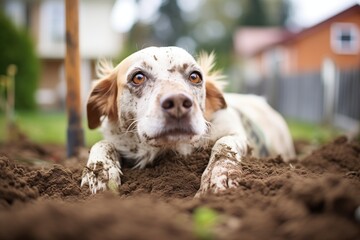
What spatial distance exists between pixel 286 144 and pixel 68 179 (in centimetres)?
292

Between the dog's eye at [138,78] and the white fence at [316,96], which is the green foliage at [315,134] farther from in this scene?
the dog's eye at [138,78]

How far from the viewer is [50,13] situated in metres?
24.2

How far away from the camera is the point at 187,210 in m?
2.06

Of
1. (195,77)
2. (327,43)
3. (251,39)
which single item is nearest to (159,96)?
(195,77)

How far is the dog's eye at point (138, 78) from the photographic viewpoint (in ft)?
11.0

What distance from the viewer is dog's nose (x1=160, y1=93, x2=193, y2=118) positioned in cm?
284

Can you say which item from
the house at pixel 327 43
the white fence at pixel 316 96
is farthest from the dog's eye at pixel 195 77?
the house at pixel 327 43

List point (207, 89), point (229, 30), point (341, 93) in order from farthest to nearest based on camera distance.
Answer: point (229, 30) < point (341, 93) < point (207, 89)

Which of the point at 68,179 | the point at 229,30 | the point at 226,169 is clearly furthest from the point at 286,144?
the point at 229,30

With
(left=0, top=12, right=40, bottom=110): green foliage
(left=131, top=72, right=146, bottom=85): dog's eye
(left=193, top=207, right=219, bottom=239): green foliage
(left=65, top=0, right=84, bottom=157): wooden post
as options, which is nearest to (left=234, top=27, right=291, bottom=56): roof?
(left=0, top=12, right=40, bottom=110): green foliage

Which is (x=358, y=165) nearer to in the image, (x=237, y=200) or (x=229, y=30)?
(x=237, y=200)

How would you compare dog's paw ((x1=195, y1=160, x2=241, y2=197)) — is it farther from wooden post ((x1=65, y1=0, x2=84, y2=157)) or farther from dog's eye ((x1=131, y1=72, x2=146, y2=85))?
wooden post ((x1=65, y1=0, x2=84, y2=157))

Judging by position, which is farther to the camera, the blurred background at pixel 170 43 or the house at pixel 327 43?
the house at pixel 327 43

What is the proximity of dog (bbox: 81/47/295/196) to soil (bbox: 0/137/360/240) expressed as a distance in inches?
7.3
